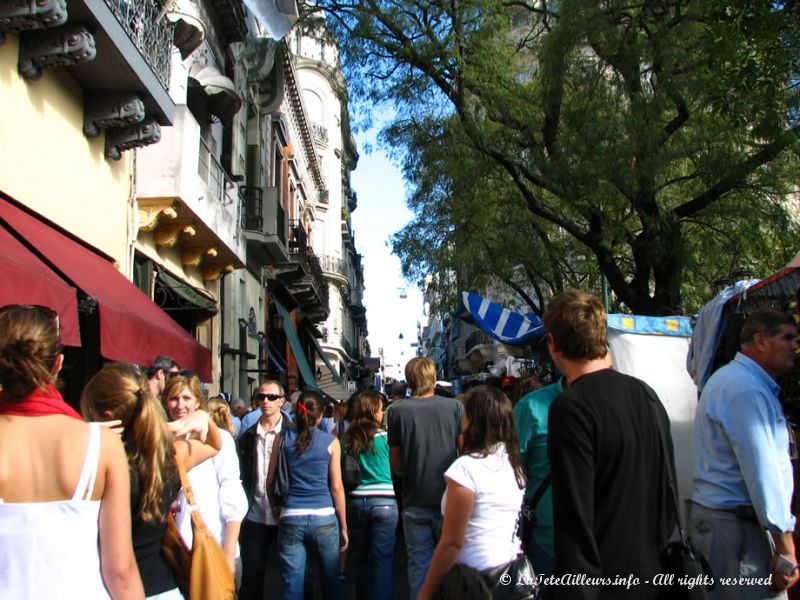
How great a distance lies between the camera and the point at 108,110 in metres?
8.80

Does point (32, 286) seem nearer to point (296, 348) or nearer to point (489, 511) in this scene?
point (489, 511)

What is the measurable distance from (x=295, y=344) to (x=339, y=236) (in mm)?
25002

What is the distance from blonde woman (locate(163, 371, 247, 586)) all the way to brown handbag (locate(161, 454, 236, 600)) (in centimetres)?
78

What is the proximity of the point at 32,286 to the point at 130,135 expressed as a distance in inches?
175

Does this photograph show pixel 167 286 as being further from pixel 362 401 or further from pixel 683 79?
pixel 683 79

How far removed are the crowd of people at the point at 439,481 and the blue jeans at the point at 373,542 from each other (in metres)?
0.02

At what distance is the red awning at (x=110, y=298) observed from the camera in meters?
6.64

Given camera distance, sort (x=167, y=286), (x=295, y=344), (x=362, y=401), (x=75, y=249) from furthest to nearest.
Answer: (x=295, y=344), (x=167, y=286), (x=75, y=249), (x=362, y=401)

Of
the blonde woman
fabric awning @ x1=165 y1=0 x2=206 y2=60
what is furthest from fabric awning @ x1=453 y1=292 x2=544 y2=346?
the blonde woman

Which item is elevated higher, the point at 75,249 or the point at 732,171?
the point at 732,171

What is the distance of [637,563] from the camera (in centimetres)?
247

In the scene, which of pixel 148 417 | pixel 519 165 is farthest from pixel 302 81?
pixel 148 417

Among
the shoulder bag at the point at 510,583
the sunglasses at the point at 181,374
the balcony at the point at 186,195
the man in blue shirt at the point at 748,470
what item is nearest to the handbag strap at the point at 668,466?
the man in blue shirt at the point at 748,470

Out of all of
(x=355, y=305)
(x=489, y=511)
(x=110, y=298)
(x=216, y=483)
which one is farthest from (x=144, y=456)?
(x=355, y=305)
